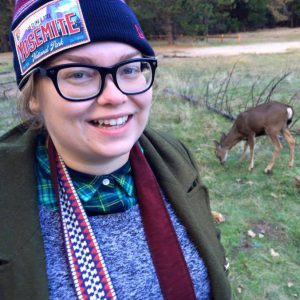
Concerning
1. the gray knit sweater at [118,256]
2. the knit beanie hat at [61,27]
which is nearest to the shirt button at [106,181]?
the gray knit sweater at [118,256]

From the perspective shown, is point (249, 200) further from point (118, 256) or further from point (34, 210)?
point (34, 210)

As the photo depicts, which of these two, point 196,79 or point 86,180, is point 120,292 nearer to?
point 86,180

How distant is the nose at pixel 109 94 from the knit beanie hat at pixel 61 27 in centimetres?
14

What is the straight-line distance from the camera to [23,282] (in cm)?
138

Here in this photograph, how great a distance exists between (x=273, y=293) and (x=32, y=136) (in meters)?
3.15

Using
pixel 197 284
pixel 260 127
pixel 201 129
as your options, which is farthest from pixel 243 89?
pixel 197 284

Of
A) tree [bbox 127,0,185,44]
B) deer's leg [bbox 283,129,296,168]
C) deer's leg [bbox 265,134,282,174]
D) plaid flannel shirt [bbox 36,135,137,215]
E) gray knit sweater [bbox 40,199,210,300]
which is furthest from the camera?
tree [bbox 127,0,185,44]

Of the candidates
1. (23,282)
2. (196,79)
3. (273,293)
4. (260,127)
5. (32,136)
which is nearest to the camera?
(23,282)

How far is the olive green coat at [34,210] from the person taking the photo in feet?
4.55

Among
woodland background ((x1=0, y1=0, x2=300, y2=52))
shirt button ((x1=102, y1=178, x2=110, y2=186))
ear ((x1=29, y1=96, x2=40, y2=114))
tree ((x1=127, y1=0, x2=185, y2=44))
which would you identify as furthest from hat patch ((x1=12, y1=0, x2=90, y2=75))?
tree ((x1=127, y1=0, x2=185, y2=44))

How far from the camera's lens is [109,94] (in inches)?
56.2

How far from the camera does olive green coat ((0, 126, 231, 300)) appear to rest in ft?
4.55

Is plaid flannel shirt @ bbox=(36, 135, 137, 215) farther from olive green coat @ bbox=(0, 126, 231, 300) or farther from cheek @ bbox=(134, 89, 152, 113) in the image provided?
cheek @ bbox=(134, 89, 152, 113)

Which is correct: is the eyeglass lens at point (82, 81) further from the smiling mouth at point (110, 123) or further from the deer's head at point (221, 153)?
the deer's head at point (221, 153)
